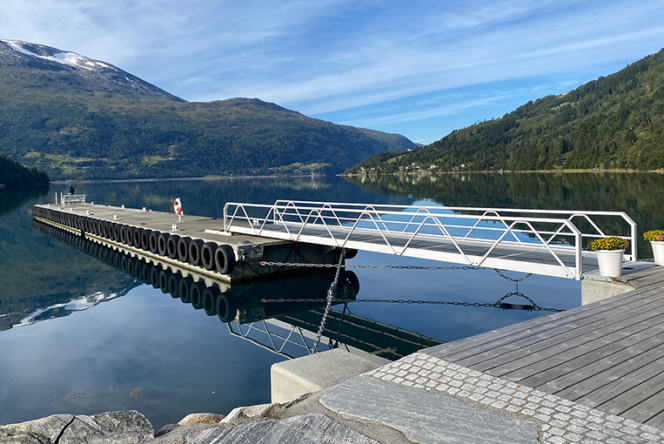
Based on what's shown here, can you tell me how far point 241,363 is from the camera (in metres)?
11.5

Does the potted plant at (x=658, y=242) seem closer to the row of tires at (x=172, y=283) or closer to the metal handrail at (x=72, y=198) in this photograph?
the row of tires at (x=172, y=283)

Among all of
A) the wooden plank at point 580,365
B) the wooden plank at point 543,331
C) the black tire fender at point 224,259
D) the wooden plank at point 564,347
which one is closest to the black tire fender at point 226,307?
the black tire fender at point 224,259

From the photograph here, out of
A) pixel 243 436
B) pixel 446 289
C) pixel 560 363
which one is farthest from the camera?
pixel 446 289

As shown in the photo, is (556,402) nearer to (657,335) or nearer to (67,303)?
(657,335)

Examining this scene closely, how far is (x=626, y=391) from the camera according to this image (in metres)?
4.89

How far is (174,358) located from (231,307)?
508 cm

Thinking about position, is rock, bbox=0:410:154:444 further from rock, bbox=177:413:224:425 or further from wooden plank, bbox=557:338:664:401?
wooden plank, bbox=557:338:664:401

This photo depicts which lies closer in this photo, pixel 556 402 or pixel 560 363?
pixel 556 402

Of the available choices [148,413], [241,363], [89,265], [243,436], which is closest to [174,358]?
[241,363]

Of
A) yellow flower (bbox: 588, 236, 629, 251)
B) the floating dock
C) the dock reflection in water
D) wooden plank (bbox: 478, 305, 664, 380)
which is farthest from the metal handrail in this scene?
wooden plank (bbox: 478, 305, 664, 380)

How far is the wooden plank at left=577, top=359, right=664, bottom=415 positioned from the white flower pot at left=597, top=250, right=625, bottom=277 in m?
4.38

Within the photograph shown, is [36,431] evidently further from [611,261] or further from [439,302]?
[439,302]

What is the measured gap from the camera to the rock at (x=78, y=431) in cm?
497

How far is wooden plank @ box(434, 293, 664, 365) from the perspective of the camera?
6.15m
